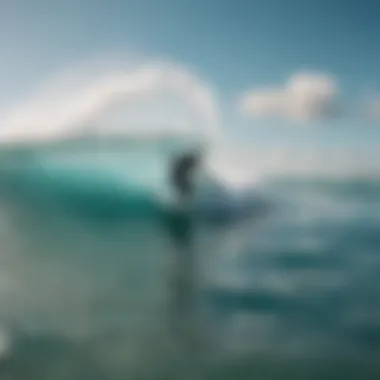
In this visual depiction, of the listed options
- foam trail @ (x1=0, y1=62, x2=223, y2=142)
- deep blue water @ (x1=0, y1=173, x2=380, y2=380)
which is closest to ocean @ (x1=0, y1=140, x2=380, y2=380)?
deep blue water @ (x1=0, y1=173, x2=380, y2=380)

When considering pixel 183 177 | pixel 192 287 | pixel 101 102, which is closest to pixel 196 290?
pixel 192 287

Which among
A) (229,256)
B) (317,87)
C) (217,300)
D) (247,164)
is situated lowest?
(217,300)

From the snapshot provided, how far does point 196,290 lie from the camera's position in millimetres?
1499

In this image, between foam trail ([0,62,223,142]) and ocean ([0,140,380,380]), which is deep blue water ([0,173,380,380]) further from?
foam trail ([0,62,223,142])

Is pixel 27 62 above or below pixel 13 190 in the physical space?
above

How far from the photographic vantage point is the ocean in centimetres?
147

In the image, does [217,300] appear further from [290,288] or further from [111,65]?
[111,65]

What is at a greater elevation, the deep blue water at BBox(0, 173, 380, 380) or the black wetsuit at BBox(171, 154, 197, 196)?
the black wetsuit at BBox(171, 154, 197, 196)

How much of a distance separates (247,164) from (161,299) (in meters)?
0.41

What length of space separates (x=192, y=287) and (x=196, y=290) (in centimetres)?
1

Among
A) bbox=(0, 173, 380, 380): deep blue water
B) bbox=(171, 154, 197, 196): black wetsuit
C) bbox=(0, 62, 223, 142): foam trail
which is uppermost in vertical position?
bbox=(0, 62, 223, 142): foam trail

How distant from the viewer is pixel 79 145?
5.09 ft

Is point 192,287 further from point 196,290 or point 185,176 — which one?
point 185,176

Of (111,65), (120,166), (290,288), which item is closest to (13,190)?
(120,166)
